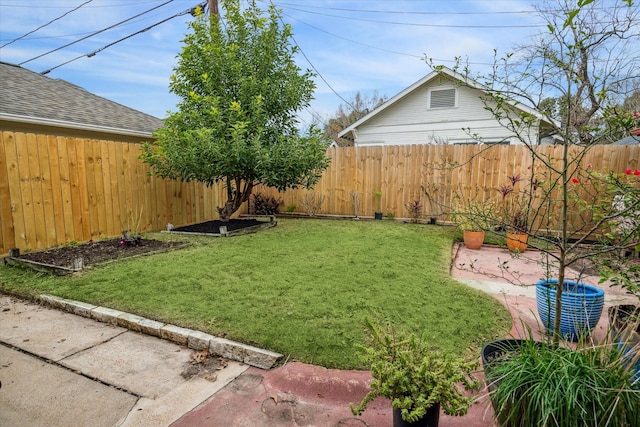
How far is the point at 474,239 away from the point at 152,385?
5.50 m

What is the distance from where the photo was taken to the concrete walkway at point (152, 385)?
1944mm

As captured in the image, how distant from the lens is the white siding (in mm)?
11461

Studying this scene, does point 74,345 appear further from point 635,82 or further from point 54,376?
point 635,82

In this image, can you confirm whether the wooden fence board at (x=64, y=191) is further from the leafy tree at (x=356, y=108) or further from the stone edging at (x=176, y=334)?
the leafy tree at (x=356, y=108)

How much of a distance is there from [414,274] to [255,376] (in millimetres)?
2501

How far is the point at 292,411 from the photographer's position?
201cm

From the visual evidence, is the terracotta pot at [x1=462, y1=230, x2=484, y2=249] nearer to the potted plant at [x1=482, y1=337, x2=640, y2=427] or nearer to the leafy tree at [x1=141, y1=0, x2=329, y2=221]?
the leafy tree at [x1=141, y1=0, x2=329, y2=221]

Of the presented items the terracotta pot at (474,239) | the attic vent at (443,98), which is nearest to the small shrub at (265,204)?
the terracotta pot at (474,239)

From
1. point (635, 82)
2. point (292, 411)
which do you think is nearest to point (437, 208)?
point (292, 411)

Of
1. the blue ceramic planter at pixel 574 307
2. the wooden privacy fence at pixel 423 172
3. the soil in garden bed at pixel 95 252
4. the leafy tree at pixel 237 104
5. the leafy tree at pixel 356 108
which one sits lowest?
the soil in garden bed at pixel 95 252

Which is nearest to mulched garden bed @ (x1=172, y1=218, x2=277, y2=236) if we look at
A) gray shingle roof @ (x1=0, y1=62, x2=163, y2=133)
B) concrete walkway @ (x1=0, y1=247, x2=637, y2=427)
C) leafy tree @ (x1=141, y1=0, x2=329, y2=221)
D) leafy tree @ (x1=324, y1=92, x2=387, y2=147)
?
leafy tree @ (x1=141, y1=0, x2=329, y2=221)

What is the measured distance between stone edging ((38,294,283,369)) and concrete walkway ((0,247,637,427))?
0.01 meters

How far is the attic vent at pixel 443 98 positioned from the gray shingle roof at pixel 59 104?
9.07 metres

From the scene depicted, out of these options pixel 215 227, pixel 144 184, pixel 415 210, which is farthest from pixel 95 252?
pixel 415 210
